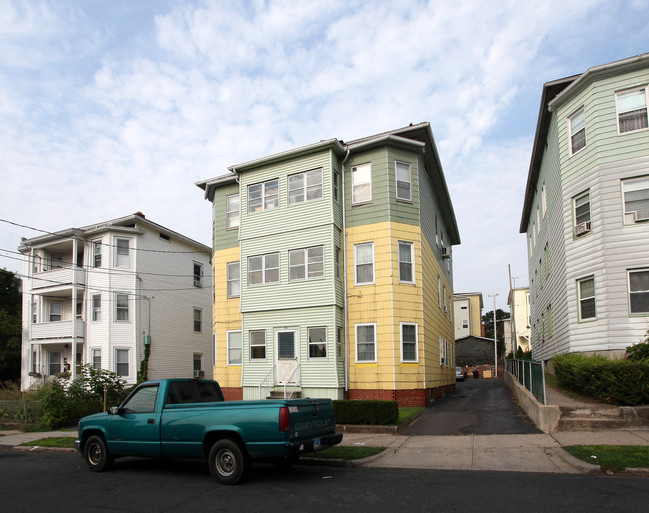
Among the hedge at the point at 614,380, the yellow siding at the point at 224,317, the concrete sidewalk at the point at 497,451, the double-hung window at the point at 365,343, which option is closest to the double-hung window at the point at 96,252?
the yellow siding at the point at 224,317

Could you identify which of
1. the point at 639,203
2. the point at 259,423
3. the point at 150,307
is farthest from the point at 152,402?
the point at 150,307

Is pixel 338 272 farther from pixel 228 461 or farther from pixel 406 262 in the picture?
pixel 228 461

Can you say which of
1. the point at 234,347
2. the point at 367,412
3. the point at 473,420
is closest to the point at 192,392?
the point at 367,412

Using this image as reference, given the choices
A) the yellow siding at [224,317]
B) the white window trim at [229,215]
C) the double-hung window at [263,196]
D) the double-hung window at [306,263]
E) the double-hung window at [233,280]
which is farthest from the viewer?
the white window trim at [229,215]

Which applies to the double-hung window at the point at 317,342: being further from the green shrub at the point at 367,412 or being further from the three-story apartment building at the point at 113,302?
the three-story apartment building at the point at 113,302

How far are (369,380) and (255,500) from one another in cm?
1187

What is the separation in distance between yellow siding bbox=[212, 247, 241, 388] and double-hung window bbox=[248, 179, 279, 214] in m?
2.39

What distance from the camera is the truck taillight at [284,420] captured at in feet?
28.2

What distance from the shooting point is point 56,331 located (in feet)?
103

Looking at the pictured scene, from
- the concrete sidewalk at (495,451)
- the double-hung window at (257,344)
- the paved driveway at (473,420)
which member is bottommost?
the paved driveway at (473,420)

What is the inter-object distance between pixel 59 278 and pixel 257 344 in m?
16.7

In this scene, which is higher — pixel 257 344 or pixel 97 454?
pixel 257 344

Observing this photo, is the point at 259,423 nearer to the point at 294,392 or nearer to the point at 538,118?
the point at 294,392

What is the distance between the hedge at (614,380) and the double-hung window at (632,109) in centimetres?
715
